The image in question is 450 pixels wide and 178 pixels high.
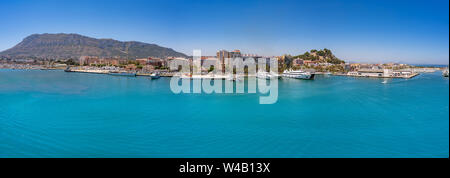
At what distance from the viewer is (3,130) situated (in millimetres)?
3928

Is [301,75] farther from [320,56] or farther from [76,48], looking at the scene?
[76,48]

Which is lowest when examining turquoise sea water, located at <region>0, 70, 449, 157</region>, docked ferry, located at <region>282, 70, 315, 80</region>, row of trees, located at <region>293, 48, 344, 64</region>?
turquoise sea water, located at <region>0, 70, 449, 157</region>

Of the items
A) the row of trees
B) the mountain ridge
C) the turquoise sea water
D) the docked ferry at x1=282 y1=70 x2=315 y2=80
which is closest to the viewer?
the turquoise sea water

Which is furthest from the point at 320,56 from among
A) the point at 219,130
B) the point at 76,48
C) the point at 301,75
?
the point at 76,48

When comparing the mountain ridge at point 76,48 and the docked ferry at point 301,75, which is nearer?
the docked ferry at point 301,75

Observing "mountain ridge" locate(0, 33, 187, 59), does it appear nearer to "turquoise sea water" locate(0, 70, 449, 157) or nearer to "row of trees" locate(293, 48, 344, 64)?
"row of trees" locate(293, 48, 344, 64)

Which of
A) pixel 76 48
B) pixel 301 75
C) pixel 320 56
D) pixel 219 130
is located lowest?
pixel 219 130

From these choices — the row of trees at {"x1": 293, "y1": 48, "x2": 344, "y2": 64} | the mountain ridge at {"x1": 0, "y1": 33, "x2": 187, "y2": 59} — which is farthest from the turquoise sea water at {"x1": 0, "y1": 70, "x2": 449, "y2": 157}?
the mountain ridge at {"x1": 0, "y1": 33, "x2": 187, "y2": 59}

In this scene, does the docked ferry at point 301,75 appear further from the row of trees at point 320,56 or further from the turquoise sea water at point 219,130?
the row of trees at point 320,56

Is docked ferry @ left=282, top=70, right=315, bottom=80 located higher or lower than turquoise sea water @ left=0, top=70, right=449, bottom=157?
higher

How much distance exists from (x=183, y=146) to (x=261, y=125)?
1.81m

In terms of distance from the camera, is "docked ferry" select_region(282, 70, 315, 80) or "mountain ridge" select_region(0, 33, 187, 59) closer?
"docked ferry" select_region(282, 70, 315, 80)

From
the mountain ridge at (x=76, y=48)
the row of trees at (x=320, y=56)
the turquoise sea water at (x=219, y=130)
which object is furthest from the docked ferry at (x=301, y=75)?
the mountain ridge at (x=76, y=48)
